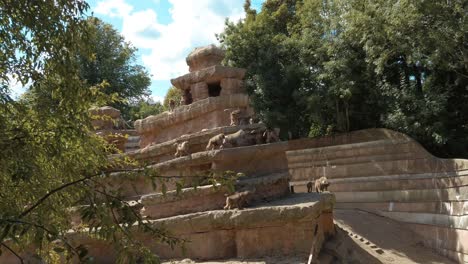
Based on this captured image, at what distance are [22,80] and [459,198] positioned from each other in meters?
11.4

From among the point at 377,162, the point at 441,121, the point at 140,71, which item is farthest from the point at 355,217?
the point at 140,71

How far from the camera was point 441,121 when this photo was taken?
46.4 ft

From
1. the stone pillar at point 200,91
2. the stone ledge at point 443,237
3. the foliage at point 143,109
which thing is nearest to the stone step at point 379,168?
the stone ledge at point 443,237

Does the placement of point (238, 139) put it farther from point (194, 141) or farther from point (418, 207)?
point (418, 207)

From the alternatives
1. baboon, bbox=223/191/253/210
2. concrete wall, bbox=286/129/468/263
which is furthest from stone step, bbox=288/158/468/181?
baboon, bbox=223/191/253/210

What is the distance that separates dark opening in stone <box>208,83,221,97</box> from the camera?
40.3 feet

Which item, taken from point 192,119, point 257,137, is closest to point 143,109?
point 192,119

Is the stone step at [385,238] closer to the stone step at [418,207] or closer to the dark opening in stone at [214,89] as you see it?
the stone step at [418,207]

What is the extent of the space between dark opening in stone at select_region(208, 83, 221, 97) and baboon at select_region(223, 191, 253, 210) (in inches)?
196

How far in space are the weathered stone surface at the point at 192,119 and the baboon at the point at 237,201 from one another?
11.2 feet

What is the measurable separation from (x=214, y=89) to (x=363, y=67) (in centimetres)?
632

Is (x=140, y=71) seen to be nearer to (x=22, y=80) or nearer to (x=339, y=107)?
(x=339, y=107)

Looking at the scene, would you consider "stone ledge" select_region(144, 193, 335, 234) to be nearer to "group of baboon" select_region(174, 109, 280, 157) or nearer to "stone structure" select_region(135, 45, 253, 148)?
"group of baboon" select_region(174, 109, 280, 157)

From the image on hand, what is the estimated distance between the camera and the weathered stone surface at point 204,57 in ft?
39.8
